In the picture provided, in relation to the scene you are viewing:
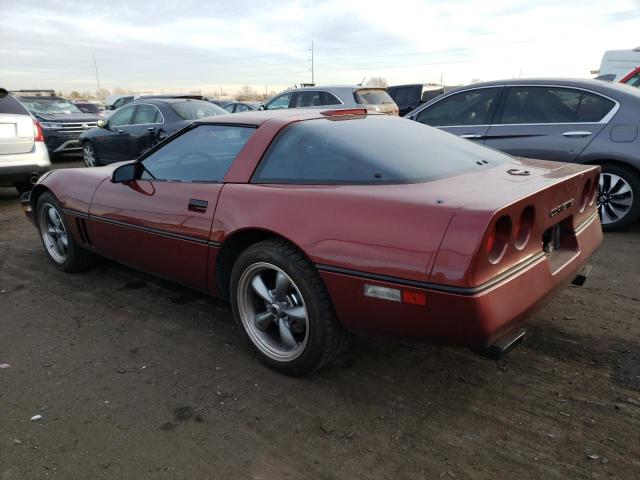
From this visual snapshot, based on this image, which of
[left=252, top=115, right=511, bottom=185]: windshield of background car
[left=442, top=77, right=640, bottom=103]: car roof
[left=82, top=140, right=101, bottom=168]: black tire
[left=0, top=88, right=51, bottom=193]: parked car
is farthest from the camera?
[left=82, top=140, right=101, bottom=168]: black tire

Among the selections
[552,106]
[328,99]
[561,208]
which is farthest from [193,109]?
[561,208]

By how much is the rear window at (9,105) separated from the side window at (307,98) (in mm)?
5276

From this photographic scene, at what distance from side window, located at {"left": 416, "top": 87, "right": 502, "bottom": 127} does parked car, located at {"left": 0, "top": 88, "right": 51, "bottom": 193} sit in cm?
515

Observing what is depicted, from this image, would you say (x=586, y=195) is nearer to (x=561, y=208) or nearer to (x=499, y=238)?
(x=561, y=208)

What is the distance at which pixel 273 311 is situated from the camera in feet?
8.69

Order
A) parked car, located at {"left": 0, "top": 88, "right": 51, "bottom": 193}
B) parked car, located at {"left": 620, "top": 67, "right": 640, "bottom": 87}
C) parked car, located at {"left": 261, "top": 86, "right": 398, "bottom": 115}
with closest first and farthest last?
parked car, located at {"left": 0, "top": 88, "right": 51, "bottom": 193} < parked car, located at {"left": 620, "top": 67, "right": 640, "bottom": 87} < parked car, located at {"left": 261, "top": 86, "right": 398, "bottom": 115}

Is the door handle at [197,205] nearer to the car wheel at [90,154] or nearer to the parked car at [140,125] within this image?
the parked car at [140,125]

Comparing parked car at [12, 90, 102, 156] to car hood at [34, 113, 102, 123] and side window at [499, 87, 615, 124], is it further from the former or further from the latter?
side window at [499, 87, 615, 124]

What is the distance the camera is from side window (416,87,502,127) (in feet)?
18.3

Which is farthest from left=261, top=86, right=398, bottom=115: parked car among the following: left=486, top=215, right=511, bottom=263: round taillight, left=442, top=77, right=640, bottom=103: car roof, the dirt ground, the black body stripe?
left=486, top=215, right=511, bottom=263: round taillight

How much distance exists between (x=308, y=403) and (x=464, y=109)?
4433 millimetres

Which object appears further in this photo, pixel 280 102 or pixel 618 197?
pixel 280 102

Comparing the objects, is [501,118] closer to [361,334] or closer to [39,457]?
[361,334]

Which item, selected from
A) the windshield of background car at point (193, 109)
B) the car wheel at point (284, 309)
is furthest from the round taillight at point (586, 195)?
the windshield of background car at point (193, 109)
